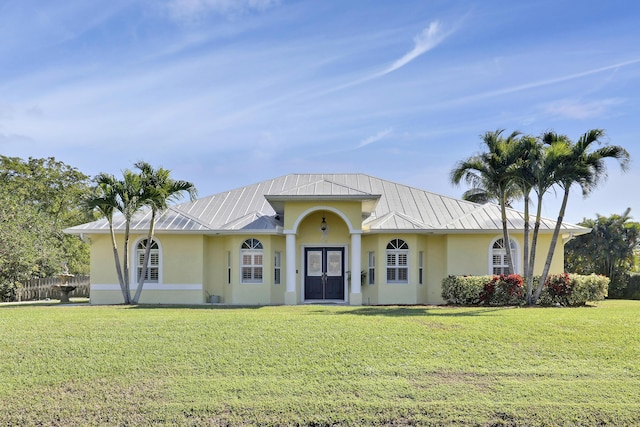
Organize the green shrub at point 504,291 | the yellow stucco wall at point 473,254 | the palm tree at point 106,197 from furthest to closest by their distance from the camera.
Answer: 1. the yellow stucco wall at point 473,254
2. the palm tree at point 106,197
3. the green shrub at point 504,291

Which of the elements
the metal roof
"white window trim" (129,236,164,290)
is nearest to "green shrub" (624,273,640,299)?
the metal roof

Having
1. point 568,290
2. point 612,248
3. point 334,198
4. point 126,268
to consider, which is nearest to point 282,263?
point 334,198

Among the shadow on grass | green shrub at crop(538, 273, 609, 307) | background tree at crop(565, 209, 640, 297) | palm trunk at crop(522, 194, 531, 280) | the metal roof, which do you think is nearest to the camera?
the shadow on grass

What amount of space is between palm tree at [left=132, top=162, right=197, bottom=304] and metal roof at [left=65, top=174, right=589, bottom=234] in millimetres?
903

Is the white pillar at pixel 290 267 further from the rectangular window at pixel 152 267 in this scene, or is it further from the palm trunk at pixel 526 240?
the palm trunk at pixel 526 240

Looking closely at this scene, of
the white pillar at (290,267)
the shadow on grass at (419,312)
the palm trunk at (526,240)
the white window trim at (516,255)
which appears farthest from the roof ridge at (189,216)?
the palm trunk at (526,240)

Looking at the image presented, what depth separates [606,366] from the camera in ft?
33.2

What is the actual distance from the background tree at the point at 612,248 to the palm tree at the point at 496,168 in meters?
15.8

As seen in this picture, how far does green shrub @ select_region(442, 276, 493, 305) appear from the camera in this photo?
1838 centimetres

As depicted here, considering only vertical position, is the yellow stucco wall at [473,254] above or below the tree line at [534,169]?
below

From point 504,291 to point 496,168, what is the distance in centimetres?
421

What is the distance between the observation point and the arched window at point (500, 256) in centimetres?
2061

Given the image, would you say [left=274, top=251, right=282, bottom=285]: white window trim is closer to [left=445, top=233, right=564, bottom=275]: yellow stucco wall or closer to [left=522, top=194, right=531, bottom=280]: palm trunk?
[left=445, top=233, right=564, bottom=275]: yellow stucco wall

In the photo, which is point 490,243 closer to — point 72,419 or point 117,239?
point 117,239
